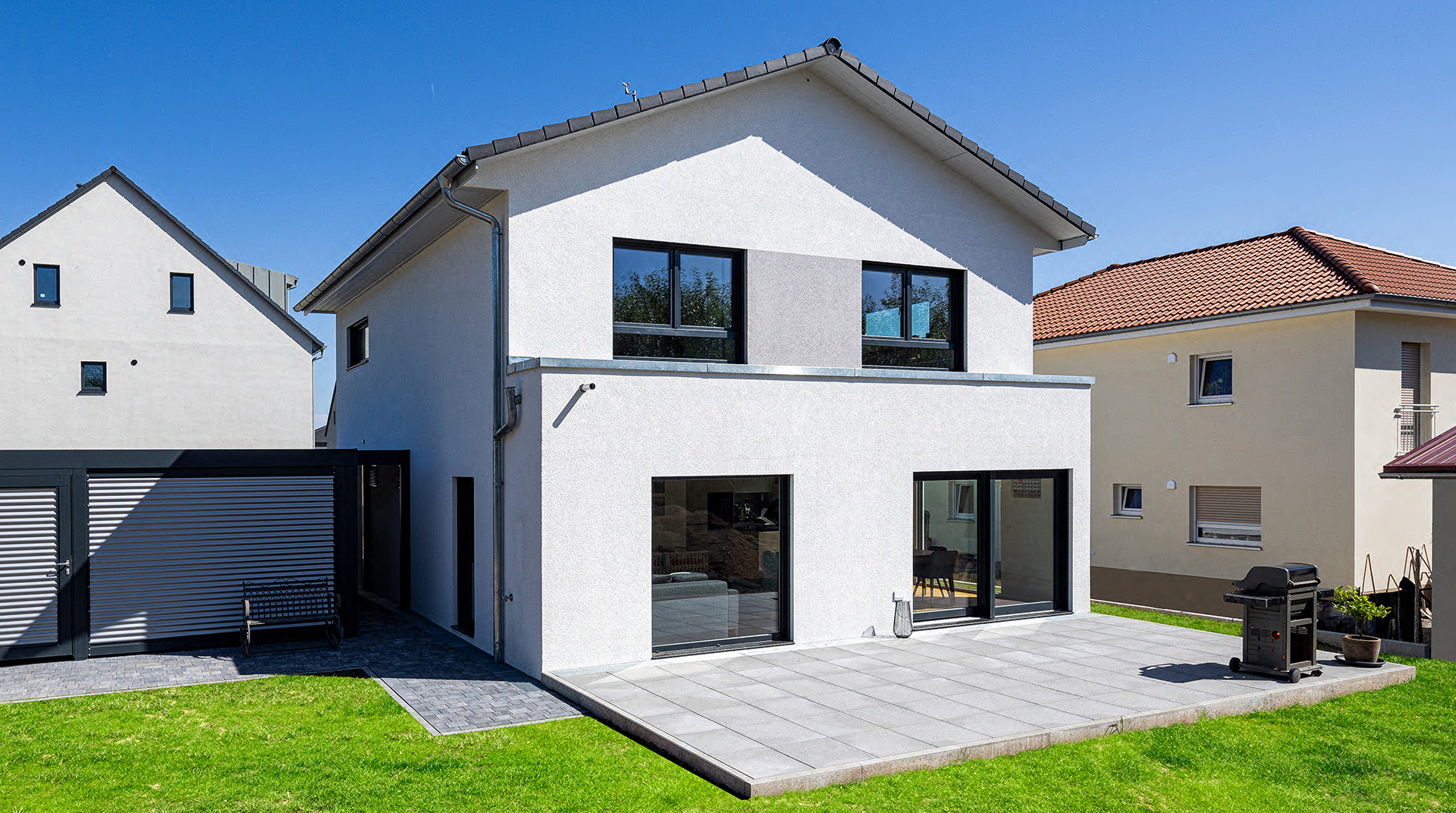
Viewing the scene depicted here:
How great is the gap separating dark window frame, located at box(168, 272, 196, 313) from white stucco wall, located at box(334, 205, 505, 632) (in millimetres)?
7772

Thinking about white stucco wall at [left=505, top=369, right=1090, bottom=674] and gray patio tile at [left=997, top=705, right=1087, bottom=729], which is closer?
gray patio tile at [left=997, top=705, right=1087, bottom=729]

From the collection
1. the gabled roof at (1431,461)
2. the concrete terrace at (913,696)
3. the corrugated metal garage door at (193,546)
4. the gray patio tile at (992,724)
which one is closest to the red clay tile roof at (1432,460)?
the gabled roof at (1431,461)

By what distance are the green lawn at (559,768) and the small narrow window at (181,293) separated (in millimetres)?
15822

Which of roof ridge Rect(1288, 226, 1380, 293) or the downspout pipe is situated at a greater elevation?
roof ridge Rect(1288, 226, 1380, 293)

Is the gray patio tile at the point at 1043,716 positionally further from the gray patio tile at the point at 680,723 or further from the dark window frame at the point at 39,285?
the dark window frame at the point at 39,285

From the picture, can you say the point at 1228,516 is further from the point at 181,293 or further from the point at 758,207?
the point at 181,293

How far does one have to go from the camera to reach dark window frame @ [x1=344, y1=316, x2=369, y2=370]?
59.7 ft

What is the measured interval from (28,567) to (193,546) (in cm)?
166

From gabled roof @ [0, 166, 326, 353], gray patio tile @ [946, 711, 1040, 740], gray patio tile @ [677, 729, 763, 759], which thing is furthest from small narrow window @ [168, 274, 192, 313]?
gray patio tile @ [946, 711, 1040, 740]

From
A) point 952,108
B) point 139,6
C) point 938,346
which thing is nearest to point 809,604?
point 938,346

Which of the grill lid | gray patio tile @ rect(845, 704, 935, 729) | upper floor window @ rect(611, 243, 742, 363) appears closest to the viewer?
gray patio tile @ rect(845, 704, 935, 729)

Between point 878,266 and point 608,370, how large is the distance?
4469 mm

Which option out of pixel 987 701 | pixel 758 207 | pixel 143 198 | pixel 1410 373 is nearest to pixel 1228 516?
pixel 1410 373

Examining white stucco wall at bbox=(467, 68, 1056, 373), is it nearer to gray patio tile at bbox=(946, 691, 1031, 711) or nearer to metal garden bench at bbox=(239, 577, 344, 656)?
metal garden bench at bbox=(239, 577, 344, 656)
